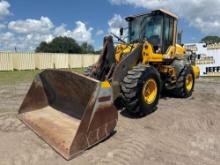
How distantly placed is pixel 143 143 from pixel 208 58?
47.4ft

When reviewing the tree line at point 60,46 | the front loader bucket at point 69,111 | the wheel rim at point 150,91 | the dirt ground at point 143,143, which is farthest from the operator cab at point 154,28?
the tree line at point 60,46


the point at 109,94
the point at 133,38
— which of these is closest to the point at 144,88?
the point at 109,94

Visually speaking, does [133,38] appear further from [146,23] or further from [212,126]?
[212,126]

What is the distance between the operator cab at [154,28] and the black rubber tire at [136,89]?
67.4 inches

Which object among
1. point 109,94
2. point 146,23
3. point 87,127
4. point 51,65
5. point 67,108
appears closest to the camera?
point 87,127

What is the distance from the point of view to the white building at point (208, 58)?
1688 centimetres

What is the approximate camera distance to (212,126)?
5.27m

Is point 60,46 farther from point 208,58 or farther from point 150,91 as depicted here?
point 150,91

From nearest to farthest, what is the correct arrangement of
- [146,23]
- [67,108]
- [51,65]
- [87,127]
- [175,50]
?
[87,127]
[67,108]
[146,23]
[175,50]
[51,65]

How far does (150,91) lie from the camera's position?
5715 millimetres

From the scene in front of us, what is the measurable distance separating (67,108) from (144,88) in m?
1.64

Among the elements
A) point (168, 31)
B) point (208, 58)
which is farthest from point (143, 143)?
point (208, 58)

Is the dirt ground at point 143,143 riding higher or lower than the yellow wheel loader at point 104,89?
lower

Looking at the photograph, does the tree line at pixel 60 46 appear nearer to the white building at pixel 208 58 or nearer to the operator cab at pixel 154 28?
the white building at pixel 208 58
